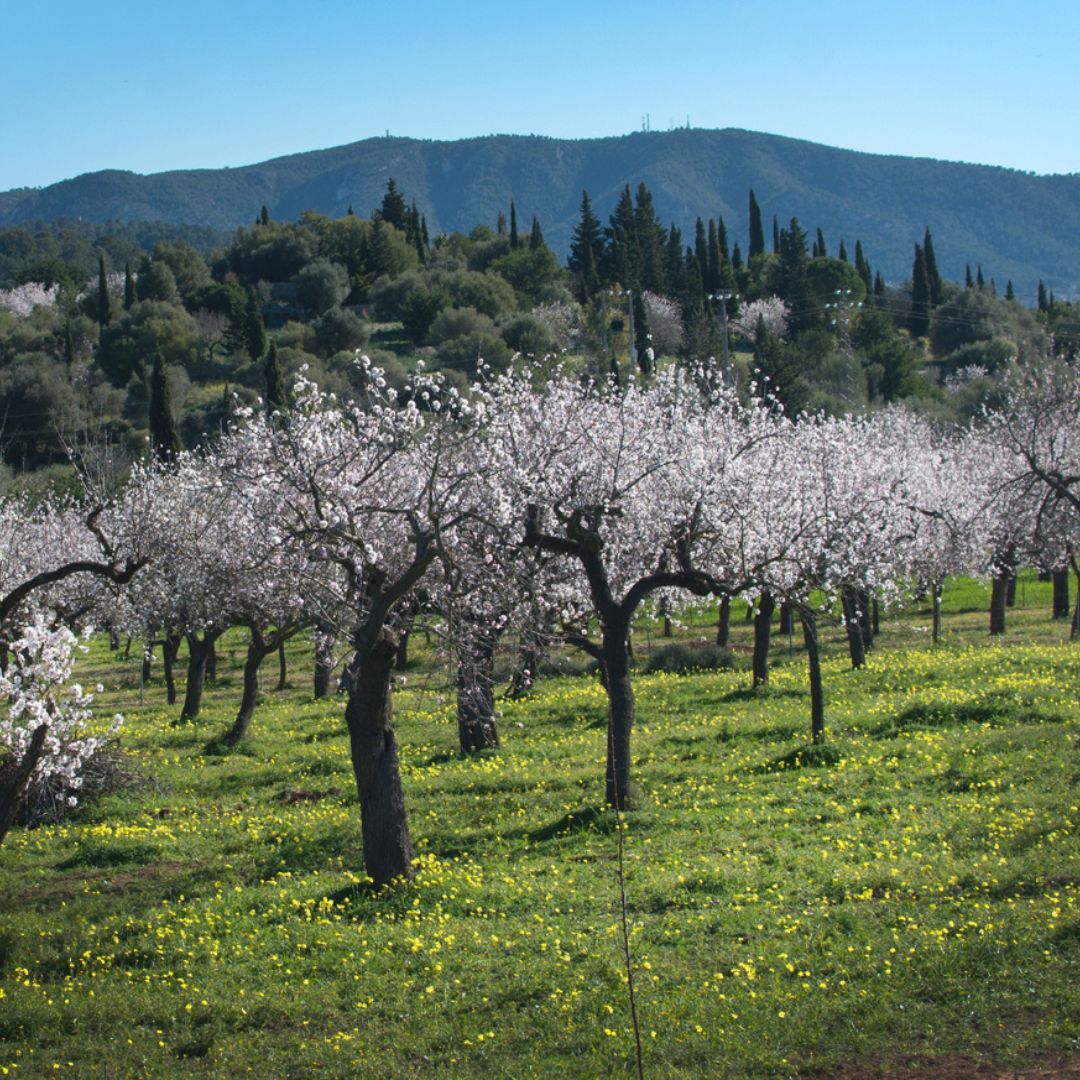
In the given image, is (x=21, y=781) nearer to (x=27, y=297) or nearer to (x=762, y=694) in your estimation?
(x=762, y=694)

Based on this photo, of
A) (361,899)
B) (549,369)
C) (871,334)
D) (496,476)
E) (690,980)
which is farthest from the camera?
(871,334)

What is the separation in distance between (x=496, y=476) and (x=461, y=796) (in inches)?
238

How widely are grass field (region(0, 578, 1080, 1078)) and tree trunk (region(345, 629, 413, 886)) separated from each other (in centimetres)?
51

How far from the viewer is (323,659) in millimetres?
33656

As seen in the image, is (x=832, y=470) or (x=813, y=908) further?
(x=832, y=470)

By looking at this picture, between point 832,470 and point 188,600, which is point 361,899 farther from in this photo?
point 832,470

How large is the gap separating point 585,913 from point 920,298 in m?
123

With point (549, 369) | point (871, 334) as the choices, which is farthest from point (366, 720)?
point (871, 334)

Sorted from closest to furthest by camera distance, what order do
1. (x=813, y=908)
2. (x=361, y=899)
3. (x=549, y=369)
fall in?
(x=813, y=908), (x=361, y=899), (x=549, y=369)

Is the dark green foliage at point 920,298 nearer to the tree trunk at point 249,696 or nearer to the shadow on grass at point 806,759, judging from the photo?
the tree trunk at point 249,696

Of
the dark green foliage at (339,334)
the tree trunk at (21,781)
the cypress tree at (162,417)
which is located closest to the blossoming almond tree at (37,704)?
the tree trunk at (21,781)

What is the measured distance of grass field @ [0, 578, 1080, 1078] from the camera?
10953 mm

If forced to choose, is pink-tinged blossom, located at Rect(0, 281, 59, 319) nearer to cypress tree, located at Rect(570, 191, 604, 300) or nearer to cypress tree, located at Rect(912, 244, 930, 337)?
cypress tree, located at Rect(570, 191, 604, 300)

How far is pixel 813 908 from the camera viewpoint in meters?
13.8
